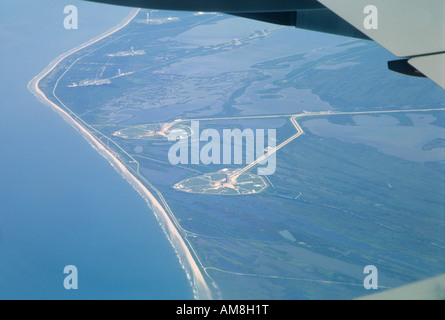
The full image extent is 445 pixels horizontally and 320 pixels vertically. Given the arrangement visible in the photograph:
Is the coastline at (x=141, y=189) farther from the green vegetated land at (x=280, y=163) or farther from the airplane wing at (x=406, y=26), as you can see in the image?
the airplane wing at (x=406, y=26)

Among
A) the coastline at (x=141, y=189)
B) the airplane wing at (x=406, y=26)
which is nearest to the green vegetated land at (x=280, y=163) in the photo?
the coastline at (x=141, y=189)

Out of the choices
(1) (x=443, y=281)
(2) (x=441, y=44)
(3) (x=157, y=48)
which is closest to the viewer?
(2) (x=441, y=44)

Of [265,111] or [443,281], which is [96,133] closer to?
[265,111]

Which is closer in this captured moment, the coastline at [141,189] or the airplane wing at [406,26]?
the airplane wing at [406,26]

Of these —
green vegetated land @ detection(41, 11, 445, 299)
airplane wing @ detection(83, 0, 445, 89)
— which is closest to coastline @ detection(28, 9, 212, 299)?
green vegetated land @ detection(41, 11, 445, 299)

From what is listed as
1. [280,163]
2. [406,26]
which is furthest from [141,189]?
[406,26]

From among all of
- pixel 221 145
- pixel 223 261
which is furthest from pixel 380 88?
pixel 223 261

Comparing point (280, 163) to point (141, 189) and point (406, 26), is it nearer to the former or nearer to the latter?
point (141, 189)

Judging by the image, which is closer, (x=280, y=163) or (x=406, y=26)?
(x=406, y=26)
